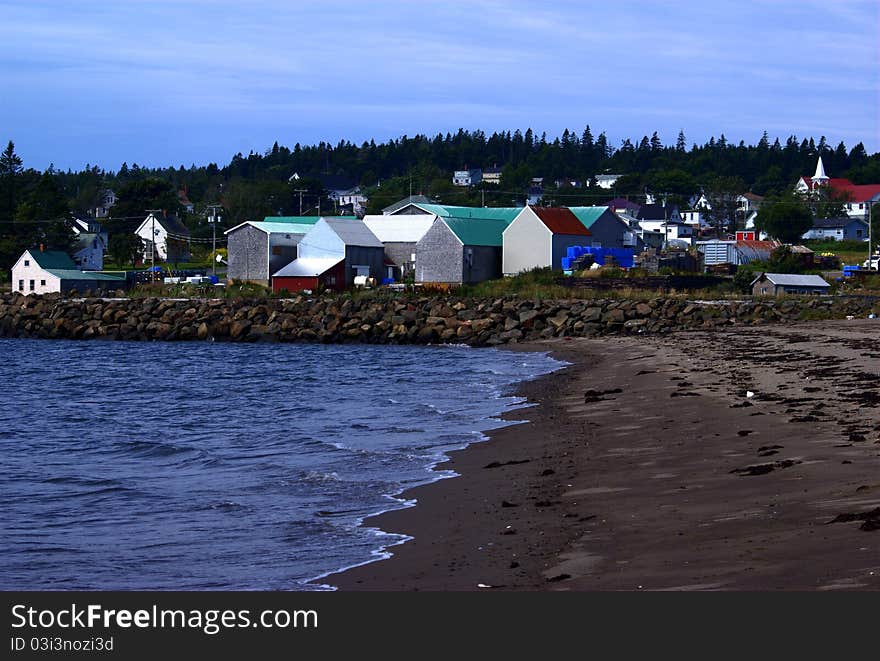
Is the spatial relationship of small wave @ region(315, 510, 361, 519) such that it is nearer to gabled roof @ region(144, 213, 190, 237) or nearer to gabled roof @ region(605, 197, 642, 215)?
gabled roof @ region(144, 213, 190, 237)

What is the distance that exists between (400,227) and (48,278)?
73.5 feet

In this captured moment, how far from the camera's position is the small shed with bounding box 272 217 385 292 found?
2591 inches

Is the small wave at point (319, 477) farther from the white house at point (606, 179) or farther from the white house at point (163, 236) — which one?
the white house at point (606, 179)

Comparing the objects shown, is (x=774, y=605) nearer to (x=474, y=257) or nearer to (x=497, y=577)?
(x=497, y=577)

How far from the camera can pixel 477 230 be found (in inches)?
2689

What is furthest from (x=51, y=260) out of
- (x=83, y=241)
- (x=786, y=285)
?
(x=786, y=285)

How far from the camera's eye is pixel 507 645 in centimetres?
686

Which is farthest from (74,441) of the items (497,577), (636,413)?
(497,577)

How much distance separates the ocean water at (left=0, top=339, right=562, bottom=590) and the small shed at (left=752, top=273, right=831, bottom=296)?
24.7 meters

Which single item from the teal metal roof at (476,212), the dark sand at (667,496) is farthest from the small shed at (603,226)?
the dark sand at (667,496)

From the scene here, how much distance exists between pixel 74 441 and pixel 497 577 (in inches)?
515

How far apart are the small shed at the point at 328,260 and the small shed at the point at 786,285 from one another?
23567mm

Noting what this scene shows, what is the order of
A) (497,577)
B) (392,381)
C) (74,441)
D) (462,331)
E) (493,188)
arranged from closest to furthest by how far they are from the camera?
(497,577), (74,441), (392,381), (462,331), (493,188)

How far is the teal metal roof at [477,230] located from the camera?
2630 inches
